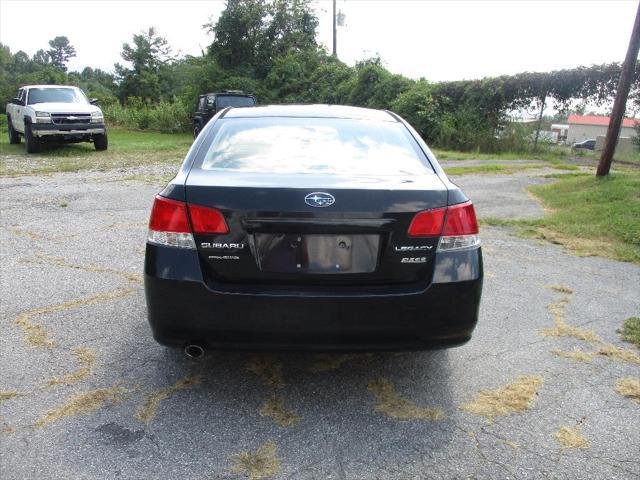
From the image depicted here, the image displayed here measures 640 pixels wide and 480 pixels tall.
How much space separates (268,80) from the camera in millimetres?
32125

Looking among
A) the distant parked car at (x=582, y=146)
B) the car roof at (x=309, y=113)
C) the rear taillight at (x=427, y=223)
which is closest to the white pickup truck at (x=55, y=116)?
the car roof at (x=309, y=113)

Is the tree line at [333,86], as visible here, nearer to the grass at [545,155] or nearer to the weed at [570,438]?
the grass at [545,155]

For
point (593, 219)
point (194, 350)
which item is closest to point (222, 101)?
point (593, 219)

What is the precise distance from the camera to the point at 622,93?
9.48m

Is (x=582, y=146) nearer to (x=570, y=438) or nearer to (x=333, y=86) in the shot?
(x=333, y=86)

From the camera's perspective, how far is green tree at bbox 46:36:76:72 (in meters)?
135

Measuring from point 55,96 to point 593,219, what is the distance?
14.1 meters

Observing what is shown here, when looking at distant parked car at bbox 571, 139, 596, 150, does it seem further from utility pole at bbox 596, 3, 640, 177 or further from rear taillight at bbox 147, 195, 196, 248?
rear taillight at bbox 147, 195, 196, 248

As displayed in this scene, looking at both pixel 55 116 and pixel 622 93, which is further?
pixel 55 116

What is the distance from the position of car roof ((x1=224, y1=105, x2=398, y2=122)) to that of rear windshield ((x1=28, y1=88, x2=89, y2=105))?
13.4 m

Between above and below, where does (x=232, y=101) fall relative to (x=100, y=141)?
above

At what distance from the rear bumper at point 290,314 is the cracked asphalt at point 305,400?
40 centimetres

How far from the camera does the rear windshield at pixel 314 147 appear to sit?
289 centimetres

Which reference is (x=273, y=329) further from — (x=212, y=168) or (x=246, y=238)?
(x=212, y=168)
